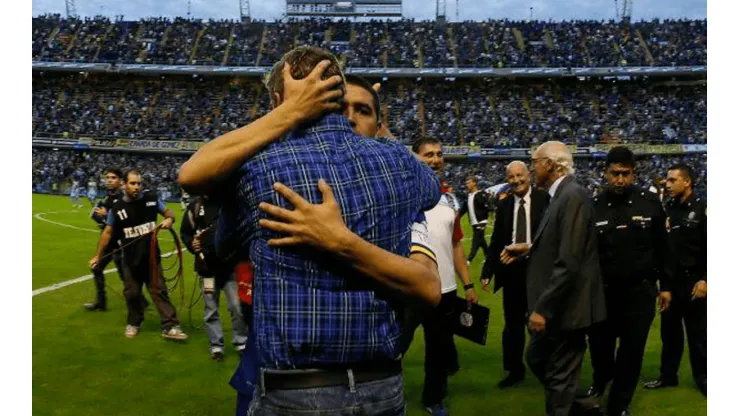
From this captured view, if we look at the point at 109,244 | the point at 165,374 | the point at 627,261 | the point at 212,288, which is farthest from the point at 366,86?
the point at 109,244

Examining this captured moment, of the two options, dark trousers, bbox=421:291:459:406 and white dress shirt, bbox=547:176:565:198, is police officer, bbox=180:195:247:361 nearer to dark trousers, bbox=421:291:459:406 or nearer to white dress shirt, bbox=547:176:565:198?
dark trousers, bbox=421:291:459:406

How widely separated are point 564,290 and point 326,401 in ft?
10.2

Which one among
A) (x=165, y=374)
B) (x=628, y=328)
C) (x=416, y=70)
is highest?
(x=416, y=70)

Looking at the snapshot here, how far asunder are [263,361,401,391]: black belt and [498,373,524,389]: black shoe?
201 inches

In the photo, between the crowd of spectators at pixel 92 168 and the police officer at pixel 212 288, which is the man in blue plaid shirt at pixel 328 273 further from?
the crowd of spectators at pixel 92 168

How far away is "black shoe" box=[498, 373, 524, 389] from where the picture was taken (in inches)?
262

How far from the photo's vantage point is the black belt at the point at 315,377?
1.85 m

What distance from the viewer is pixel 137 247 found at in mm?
8570

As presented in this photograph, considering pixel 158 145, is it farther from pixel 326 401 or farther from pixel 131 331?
pixel 326 401

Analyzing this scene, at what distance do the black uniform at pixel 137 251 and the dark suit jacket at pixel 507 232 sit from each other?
436cm

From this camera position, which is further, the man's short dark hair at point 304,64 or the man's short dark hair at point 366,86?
the man's short dark hair at point 366,86

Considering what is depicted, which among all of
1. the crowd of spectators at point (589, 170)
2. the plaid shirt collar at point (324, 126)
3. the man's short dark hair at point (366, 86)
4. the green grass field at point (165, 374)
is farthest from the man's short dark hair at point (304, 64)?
the crowd of spectators at point (589, 170)

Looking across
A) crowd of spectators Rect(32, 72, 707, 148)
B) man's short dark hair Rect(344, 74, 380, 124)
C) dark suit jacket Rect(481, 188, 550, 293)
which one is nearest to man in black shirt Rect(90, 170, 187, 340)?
dark suit jacket Rect(481, 188, 550, 293)

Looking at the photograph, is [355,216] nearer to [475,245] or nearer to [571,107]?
[475,245]
